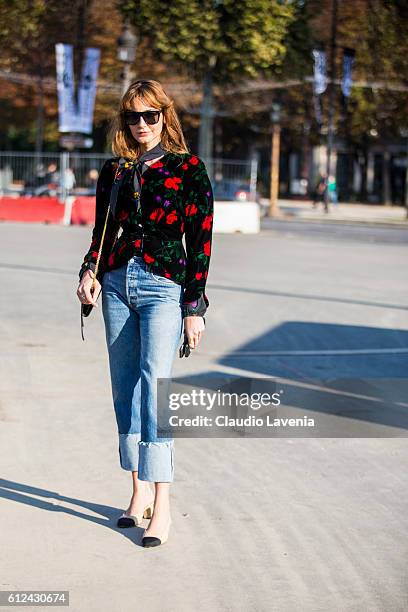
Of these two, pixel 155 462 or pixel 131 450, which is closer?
pixel 155 462

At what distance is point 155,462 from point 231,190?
31.4m

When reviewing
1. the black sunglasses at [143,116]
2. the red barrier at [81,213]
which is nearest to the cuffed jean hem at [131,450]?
the black sunglasses at [143,116]

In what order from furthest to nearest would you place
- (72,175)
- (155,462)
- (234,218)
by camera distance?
(72,175)
(234,218)
(155,462)

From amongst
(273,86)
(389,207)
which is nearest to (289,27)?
(273,86)

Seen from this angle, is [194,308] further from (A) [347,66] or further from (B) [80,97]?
(A) [347,66]

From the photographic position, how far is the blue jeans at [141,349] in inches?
189

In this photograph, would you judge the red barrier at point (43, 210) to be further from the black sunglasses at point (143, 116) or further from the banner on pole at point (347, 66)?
the black sunglasses at point (143, 116)

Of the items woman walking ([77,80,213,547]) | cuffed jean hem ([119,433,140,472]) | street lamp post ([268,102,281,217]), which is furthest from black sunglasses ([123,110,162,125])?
street lamp post ([268,102,281,217])

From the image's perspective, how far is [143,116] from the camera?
4.79m

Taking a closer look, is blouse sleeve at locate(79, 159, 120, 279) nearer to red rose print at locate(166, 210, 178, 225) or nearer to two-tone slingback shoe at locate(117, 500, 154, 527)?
red rose print at locate(166, 210, 178, 225)

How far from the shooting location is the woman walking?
188 inches

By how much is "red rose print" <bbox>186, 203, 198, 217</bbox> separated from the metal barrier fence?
29.3m

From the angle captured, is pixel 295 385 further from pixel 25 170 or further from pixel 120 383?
pixel 25 170

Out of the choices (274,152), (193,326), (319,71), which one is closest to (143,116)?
(193,326)
